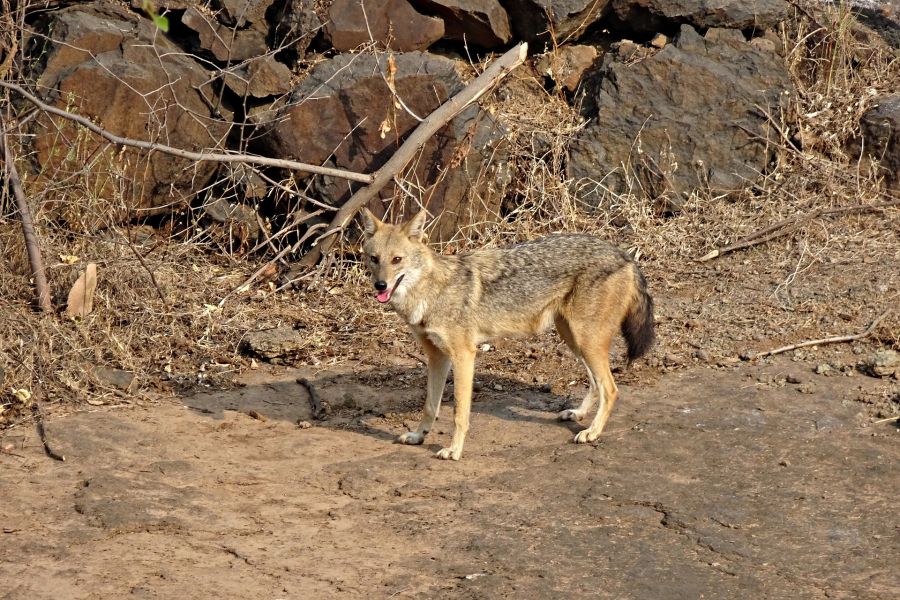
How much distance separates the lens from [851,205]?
1082 centimetres

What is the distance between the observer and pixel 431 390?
7312 millimetres

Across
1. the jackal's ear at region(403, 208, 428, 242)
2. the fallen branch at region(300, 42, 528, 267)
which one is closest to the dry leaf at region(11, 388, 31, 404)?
the jackal's ear at region(403, 208, 428, 242)

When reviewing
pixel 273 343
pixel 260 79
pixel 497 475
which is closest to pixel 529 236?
pixel 260 79

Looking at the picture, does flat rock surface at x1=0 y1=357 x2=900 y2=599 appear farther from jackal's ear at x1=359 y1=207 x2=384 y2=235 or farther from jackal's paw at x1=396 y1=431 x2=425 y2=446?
jackal's ear at x1=359 y1=207 x2=384 y2=235

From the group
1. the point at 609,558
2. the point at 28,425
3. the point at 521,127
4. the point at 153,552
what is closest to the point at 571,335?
the point at 609,558

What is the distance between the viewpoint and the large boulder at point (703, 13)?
11.9 m

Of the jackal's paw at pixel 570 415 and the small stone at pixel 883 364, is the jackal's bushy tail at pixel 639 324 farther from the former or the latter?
the small stone at pixel 883 364

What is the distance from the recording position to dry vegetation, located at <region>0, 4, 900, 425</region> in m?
8.45

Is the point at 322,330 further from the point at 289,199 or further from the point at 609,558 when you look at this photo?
the point at 609,558

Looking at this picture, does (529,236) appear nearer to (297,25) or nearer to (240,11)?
(297,25)

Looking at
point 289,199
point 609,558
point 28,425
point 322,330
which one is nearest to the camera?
point 609,558

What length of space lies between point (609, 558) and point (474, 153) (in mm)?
6078

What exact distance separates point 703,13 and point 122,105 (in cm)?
646

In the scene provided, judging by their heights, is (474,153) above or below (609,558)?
above
